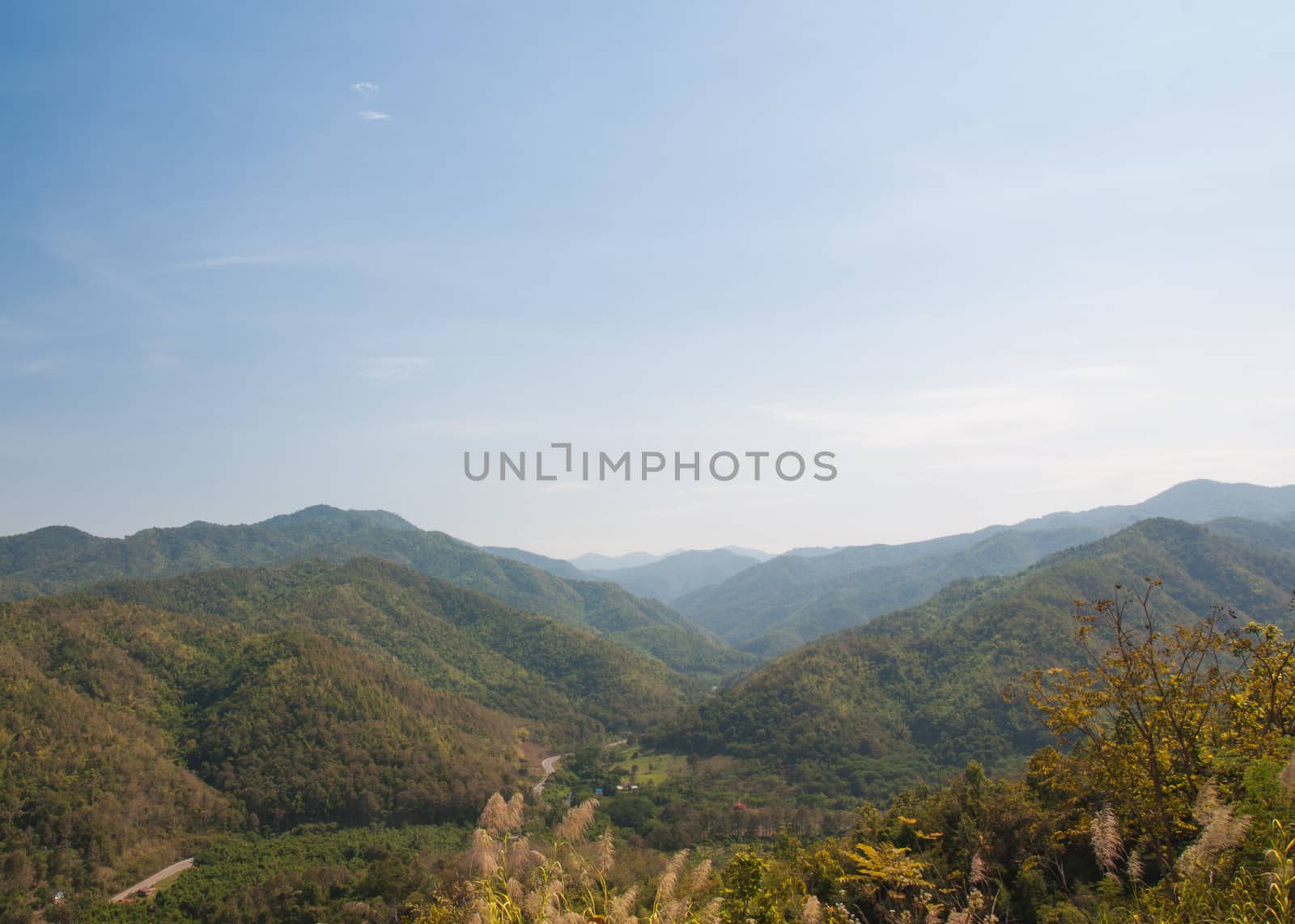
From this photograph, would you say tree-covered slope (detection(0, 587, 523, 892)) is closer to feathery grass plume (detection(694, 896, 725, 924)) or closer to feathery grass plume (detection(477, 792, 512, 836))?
feathery grass plume (detection(477, 792, 512, 836))

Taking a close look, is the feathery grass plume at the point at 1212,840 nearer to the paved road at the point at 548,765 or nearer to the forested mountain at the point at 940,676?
the forested mountain at the point at 940,676

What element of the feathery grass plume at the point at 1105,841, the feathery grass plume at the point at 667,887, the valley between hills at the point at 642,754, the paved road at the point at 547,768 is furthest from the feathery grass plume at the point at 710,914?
the paved road at the point at 547,768

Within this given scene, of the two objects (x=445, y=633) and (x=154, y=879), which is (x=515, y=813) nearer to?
(x=154, y=879)

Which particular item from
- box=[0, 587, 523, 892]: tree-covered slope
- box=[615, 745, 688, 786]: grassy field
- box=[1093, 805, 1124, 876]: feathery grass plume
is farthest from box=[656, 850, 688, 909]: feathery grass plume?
box=[615, 745, 688, 786]: grassy field

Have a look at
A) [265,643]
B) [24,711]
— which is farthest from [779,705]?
[24,711]

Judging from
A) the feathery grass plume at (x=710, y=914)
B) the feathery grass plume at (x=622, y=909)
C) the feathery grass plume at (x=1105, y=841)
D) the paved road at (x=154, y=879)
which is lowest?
the paved road at (x=154, y=879)

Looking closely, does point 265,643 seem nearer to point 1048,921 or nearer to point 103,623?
point 103,623
